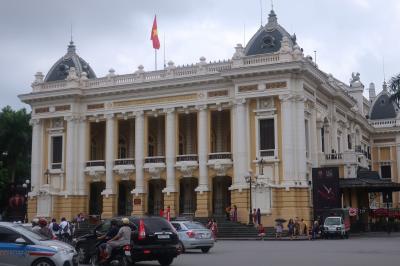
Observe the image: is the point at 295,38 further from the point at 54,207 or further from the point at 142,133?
the point at 54,207

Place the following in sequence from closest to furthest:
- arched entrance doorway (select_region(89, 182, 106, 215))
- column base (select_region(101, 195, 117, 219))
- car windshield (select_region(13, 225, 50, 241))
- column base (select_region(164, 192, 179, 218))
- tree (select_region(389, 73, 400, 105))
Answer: car windshield (select_region(13, 225, 50, 241)) → tree (select_region(389, 73, 400, 105)) → column base (select_region(164, 192, 179, 218)) → column base (select_region(101, 195, 117, 219)) → arched entrance doorway (select_region(89, 182, 106, 215))

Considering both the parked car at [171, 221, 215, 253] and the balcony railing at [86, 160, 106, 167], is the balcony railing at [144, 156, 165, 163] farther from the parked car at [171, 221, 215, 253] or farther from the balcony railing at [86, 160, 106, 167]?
Result: the parked car at [171, 221, 215, 253]

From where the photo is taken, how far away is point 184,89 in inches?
1930

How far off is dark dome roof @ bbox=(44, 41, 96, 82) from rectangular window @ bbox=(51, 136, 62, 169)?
19.4ft

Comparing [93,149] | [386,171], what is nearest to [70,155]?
[93,149]

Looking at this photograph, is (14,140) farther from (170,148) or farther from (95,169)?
(170,148)

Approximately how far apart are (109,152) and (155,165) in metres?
4.58

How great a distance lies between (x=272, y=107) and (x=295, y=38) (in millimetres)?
8423

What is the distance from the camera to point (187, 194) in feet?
171

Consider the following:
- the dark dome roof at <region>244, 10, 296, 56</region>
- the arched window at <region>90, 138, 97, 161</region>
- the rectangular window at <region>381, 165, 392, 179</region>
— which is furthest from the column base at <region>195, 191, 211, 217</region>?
the rectangular window at <region>381, 165, 392, 179</region>

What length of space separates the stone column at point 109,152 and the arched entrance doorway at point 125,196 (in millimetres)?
2275

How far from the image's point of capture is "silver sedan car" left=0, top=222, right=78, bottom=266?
15336 millimetres

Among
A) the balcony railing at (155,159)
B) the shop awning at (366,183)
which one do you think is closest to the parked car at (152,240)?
the shop awning at (366,183)

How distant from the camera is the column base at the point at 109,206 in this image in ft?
167
